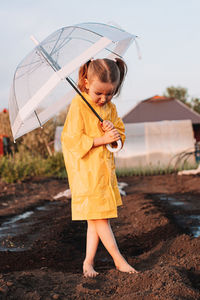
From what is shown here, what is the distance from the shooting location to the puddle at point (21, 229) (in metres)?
4.00

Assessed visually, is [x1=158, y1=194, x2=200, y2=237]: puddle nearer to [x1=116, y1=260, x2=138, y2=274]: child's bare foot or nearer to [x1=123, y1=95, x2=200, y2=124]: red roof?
[x1=116, y1=260, x2=138, y2=274]: child's bare foot

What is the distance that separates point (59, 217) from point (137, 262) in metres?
2.49

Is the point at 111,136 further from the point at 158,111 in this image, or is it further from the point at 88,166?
the point at 158,111

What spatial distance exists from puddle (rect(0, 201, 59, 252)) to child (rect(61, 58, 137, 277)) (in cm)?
138

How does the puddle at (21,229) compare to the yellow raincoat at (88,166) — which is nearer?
the yellow raincoat at (88,166)

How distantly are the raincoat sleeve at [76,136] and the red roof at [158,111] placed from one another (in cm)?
1940

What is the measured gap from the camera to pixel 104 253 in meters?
3.54

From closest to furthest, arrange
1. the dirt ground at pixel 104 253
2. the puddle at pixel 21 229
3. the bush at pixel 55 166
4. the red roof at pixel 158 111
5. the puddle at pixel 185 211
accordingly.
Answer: the dirt ground at pixel 104 253, the puddle at pixel 21 229, the puddle at pixel 185 211, the bush at pixel 55 166, the red roof at pixel 158 111

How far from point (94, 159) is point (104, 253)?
3.84 ft

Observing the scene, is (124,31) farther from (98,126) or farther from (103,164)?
(103,164)

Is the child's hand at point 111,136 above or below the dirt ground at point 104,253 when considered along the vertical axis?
above

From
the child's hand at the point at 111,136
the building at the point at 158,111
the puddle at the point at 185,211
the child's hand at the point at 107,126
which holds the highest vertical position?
the building at the point at 158,111

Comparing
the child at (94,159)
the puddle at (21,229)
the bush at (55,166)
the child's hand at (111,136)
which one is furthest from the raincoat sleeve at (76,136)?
the bush at (55,166)

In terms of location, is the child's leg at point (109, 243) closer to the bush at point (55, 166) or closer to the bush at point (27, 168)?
the bush at point (27, 168)
